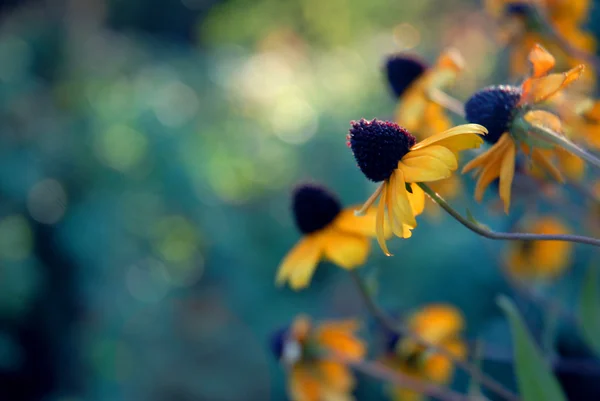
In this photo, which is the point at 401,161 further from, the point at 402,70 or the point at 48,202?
the point at 48,202

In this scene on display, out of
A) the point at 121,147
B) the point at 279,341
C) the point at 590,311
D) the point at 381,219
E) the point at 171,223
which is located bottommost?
the point at 171,223

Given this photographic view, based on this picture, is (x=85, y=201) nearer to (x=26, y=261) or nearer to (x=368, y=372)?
(x=26, y=261)

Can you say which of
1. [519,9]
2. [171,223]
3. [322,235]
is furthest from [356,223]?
[171,223]

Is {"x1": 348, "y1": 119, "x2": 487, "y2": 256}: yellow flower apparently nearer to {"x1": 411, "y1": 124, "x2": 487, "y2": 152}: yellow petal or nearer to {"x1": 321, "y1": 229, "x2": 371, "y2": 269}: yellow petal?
{"x1": 411, "y1": 124, "x2": 487, "y2": 152}: yellow petal

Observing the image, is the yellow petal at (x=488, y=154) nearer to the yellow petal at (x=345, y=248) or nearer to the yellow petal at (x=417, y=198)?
the yellow petal at (x=417, y=198)

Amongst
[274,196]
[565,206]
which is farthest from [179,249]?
[565,206]

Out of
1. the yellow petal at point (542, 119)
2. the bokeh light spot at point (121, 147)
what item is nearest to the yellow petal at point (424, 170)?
the yellow petal at point (542, 119)
